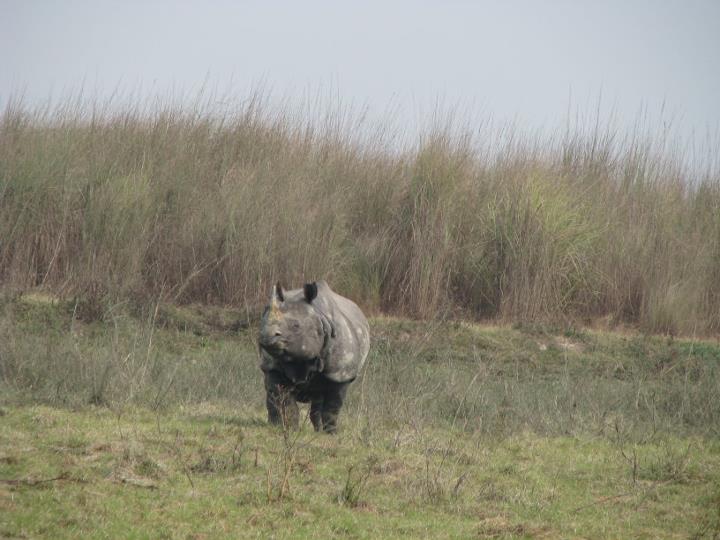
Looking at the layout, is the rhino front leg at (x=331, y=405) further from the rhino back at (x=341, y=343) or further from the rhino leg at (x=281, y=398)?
the rhino leg at (x=281, y=398)

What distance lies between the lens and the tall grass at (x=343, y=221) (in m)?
15.9

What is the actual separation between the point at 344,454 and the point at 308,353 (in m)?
0.78

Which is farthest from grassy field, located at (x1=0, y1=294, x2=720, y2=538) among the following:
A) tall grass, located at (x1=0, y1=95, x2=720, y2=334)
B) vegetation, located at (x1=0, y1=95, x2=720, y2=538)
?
tall grass, located at (x1=0, y1=95, x2=720, y2=334)

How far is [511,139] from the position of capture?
19.2 metres

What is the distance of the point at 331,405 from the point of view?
29.3 feet

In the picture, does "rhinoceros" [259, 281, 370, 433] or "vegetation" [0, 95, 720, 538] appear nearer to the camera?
"vegetation" [0, 95, 720, 538]

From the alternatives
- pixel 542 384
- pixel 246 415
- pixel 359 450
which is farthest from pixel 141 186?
pixel 359 450

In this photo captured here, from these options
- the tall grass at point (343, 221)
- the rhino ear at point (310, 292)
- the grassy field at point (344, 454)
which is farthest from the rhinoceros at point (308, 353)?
the tall grass at point (343, 221)

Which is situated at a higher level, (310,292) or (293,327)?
(310,292)

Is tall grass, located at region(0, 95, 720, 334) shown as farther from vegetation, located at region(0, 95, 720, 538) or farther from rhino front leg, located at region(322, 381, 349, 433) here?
rhino front leg, located at region(322, 381, 349, 433)

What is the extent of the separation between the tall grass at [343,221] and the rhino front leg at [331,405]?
20.8 feet

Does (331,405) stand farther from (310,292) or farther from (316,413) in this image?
(310,292)

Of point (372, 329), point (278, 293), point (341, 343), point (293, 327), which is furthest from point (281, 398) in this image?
point (372, 329)

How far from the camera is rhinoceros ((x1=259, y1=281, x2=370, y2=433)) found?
27.4 feet
